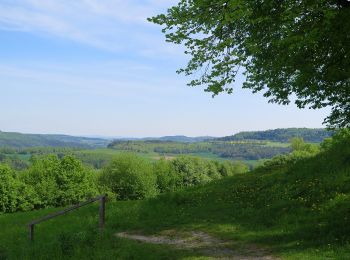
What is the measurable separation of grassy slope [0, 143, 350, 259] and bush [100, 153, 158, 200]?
58.7m

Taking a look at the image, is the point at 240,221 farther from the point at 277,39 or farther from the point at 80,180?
the point at 80,180

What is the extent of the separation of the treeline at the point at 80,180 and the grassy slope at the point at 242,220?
1575 inches

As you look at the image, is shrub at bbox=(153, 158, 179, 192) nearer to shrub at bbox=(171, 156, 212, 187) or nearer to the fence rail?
shrub at bbox=(171, 156, 212, 187)

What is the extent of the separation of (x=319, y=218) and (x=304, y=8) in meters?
9.43

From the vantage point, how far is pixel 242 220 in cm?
1995

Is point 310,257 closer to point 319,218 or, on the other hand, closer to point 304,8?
point 319,218

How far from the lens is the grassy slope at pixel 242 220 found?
587 inches

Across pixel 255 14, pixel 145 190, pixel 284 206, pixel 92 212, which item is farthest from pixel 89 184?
pixel 255 14

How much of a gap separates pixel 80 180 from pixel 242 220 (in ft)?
199

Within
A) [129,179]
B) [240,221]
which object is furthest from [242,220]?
[129,179]

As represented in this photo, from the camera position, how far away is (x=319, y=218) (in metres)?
17.6

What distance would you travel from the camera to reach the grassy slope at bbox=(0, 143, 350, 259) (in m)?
14.9

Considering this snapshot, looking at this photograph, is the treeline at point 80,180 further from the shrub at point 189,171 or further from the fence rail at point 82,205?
the fence rail at point 82,205

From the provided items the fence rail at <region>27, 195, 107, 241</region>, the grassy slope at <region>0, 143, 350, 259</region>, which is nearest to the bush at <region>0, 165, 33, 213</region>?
the grassy slope at <region>0, 143, 350, 259</region>
